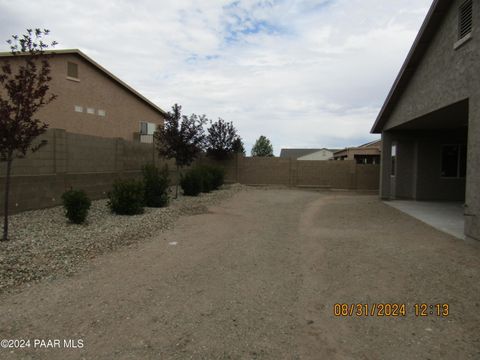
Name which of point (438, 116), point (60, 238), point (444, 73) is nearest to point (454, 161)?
point (438, 116)

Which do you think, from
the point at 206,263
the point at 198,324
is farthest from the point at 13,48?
the point at 198,324

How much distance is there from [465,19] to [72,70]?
19567mm

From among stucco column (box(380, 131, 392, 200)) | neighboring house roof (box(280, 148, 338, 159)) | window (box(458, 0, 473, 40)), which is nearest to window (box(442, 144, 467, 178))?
stucco column (box(380, 131, 392, 200))

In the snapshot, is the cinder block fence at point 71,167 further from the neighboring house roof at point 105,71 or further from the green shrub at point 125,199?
the neighboring house roof at point 105,71

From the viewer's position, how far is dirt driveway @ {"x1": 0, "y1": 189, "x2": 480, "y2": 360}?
3338mm

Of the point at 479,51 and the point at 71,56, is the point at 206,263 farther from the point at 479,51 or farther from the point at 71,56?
the point at 71,56

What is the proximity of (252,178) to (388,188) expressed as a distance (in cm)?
1033

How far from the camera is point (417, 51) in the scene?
36.3 feet

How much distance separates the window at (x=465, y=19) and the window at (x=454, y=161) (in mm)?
7785

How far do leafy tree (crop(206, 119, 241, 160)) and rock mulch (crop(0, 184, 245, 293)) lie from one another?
12966 mm

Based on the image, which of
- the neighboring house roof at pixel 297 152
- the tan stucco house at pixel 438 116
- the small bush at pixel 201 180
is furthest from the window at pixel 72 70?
the neighboring house roof at pixel 297 152

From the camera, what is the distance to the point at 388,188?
54.6 ft

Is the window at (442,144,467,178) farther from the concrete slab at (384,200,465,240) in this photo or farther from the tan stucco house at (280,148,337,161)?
the tan stucco house at (280,148,337,161)

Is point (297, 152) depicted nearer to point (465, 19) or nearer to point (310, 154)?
point (310, 154)
